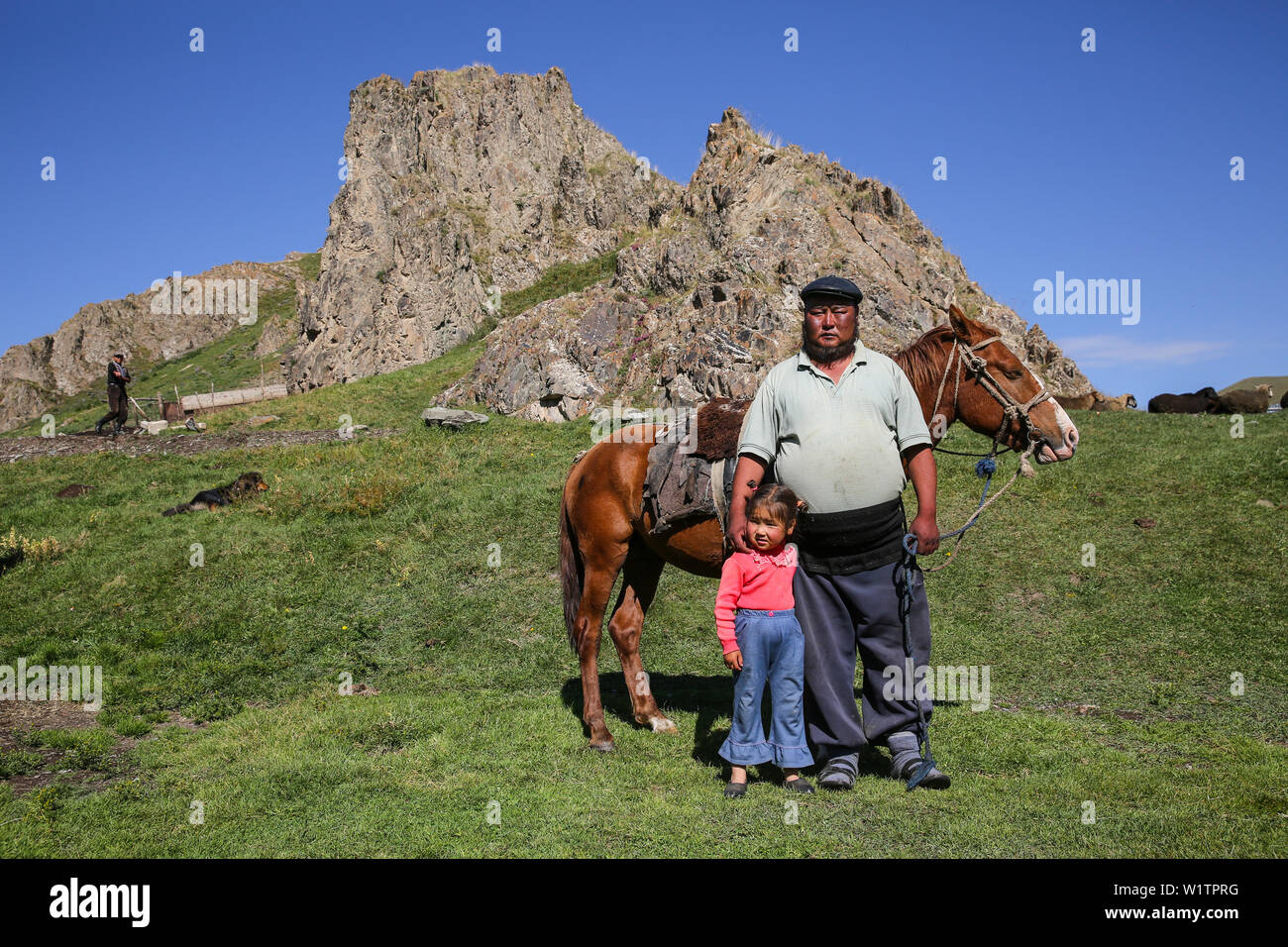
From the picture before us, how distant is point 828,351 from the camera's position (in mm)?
5238

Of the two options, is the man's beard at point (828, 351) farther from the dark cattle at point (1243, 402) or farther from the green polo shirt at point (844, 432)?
the dark cattle at point (1243, 402)

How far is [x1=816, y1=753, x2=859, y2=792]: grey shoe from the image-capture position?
523cm

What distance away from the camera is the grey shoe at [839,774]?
5227 mm

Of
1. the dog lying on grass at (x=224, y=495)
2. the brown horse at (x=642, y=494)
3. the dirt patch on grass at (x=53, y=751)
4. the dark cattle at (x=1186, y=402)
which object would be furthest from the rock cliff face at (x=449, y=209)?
the dirt patch on grass at (x=53, y=751)

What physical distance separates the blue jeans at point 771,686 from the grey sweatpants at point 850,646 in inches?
7.1

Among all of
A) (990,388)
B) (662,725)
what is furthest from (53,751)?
(990,388)

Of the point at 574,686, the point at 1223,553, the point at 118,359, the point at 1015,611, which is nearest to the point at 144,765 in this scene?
the point at 574,686

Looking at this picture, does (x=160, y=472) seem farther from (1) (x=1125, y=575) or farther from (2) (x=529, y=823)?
(1) (x=1125, y=575)

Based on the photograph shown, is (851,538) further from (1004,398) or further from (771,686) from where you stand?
(1004,398)

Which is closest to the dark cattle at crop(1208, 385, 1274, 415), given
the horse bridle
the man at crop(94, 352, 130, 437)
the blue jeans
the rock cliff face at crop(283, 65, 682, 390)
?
the horse bridle

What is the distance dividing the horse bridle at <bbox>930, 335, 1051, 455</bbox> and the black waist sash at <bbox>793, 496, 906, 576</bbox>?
1.35 metres

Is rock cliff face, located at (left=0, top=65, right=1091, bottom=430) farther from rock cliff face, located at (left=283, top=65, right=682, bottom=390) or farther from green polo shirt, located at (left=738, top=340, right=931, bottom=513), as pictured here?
green polo shirt, located at (left=738, top=340, right=931, bottom=513)

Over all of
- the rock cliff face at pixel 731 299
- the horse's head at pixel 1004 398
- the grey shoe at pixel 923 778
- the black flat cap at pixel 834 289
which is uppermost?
the rock cliff face at pixel 731 299
